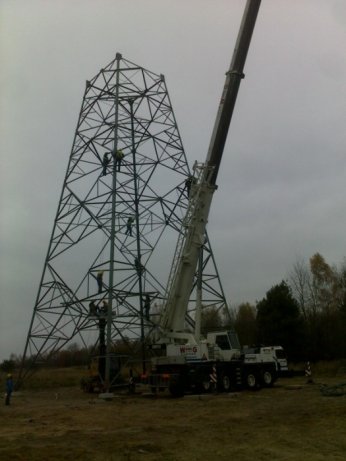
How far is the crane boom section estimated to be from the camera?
70.7 ft

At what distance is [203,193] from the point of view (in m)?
22.2

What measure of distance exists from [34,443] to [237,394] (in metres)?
11.6

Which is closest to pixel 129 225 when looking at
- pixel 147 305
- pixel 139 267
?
pixel 139 267

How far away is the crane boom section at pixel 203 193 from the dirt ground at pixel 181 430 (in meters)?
3.73

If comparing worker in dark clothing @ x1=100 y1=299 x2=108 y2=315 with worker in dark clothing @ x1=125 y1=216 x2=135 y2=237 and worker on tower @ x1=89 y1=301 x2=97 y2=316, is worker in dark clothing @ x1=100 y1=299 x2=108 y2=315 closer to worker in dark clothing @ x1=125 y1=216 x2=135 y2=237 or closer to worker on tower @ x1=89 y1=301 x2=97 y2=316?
worker on tower @ x1=89 y1=301 x2=97 y2=316

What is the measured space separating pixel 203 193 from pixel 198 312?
484 cm

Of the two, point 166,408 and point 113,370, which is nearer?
point 166,408

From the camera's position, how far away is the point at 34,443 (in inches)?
419

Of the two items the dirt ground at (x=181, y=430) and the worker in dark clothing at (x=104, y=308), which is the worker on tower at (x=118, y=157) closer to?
the worker in dark clothing at (x=104, y=308)

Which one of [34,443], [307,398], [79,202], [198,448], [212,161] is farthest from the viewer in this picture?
[79,202]

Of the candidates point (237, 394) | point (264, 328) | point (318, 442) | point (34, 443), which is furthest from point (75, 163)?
point (264, 328)

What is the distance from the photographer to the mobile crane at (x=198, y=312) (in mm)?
20938

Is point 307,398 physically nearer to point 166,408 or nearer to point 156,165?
point 166,408

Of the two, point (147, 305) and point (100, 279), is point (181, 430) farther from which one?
point (100, 279)
